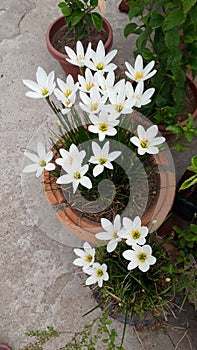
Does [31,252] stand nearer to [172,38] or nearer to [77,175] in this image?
[77,175]

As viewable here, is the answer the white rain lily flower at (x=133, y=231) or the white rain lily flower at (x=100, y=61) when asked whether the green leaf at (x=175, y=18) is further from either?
the white rain lily flower at (x=133, y=231)

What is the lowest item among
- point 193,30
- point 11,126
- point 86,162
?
point 11,126

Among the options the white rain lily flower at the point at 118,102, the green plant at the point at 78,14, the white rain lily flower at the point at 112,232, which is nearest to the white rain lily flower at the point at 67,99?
the white rain lily flower at the point at 118,102

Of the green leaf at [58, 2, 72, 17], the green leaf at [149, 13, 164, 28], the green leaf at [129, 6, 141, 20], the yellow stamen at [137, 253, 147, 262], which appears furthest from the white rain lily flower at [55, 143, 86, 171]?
the green leaf at [58, 2, 72, 17]

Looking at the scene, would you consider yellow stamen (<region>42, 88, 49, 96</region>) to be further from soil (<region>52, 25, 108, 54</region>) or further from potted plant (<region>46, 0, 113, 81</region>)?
soil (<region>52, 25, 108, 54</region>)

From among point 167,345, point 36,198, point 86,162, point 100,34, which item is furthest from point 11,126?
point 167,345

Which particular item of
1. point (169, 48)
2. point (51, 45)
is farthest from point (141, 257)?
point (51, 45)

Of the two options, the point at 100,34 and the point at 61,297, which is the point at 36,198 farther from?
the point at 100,34
